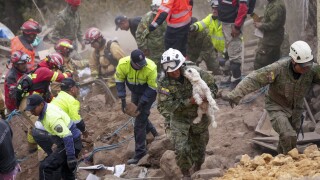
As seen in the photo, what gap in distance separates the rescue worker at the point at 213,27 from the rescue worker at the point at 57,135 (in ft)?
13.6

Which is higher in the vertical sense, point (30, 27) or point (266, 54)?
point (30, 27)

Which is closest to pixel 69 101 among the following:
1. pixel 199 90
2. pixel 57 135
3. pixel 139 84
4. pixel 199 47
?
pixel 57 135

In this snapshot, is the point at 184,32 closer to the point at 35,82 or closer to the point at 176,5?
the point at 176,5

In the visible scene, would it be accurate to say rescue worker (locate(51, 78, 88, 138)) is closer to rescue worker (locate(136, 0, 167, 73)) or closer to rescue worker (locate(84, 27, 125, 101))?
rescue worker (locate(136, 0, 167, 73))

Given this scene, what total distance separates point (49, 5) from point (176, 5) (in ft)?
34.5

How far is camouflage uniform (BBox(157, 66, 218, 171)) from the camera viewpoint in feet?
22.9

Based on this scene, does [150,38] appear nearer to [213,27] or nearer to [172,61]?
[213,27]

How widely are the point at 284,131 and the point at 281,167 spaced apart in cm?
97

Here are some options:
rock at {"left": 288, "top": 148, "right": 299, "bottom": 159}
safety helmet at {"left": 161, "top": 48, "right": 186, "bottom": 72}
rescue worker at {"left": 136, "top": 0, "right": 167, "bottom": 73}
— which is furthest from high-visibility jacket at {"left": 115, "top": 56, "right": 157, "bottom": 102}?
rock at {"left": 288, "top": 148, "right": 299, "bottom": 159}

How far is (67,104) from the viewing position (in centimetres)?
813

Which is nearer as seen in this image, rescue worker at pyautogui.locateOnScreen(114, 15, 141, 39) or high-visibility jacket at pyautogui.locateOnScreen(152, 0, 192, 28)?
high-visibility jacket at pyautogui.locateOnScreen(152, 0, 192, 28)

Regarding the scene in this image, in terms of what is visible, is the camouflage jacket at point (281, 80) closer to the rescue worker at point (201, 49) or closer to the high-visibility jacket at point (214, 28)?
the high-visibility jacket at point (214, 28)

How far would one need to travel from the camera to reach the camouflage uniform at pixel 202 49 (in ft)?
35.8

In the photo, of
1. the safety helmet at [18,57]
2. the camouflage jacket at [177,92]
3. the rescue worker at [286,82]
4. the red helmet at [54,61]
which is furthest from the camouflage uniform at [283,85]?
the safety helmet at [18,57]
